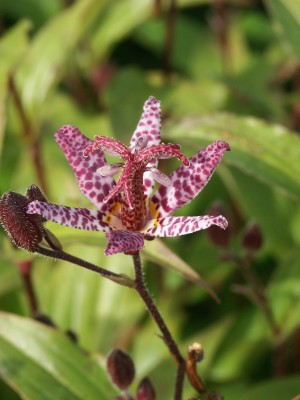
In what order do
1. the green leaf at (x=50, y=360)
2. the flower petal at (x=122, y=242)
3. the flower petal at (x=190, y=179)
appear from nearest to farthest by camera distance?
the flower petal at (x=122, y=242), the flower petal at (x=190, y=179), the green leaf at (x=50, y=360)

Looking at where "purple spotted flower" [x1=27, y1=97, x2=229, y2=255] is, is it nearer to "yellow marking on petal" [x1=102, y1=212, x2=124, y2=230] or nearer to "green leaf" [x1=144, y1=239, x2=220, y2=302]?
"yellow marking on petal" [x1=102, y1=212, x2=124, y2=230]

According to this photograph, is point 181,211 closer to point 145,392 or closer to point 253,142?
point 253,142

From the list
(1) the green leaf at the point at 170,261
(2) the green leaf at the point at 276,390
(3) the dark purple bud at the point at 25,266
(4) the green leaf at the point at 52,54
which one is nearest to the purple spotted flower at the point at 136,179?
(1) the green leaf at the point at 170,261

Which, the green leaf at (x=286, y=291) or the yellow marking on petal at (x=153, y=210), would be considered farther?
the green leaf at (x=286, y=291)

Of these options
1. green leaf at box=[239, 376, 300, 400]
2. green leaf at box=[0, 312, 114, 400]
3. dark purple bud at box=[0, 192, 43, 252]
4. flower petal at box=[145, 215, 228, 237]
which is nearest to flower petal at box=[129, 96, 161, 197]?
flower petal at box=[145, 215, 228, 237]

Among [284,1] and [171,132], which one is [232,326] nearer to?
[171,132]

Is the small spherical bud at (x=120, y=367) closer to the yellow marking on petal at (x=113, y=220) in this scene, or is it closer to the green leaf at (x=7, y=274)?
the yellow marking on petal at (x=113, y=220)
